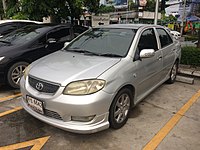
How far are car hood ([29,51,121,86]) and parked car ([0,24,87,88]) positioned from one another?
1371mm

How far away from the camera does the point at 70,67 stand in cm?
284

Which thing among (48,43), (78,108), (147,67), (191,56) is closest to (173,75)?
(191,56)

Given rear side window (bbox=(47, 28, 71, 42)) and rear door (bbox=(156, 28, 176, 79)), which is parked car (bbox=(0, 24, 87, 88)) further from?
rear door (bbox=(156, 28, 176, 79))

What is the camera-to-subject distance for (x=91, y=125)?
2.51 m

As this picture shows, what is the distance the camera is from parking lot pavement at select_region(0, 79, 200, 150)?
2666 millimetres

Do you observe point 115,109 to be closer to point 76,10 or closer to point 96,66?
point 96,66

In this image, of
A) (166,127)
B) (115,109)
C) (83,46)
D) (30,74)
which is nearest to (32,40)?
(83,46)

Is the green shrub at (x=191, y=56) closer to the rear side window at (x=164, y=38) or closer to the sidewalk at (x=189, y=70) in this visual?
the sidewalk at (x=189, y=70)

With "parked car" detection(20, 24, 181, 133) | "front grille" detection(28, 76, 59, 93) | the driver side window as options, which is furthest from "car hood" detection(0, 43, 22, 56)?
the driver side window

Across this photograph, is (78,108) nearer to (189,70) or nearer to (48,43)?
(48,43)

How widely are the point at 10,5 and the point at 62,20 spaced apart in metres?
2.48

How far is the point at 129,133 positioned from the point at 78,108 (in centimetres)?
98

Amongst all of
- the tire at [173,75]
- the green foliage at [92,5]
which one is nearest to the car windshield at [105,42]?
the tire at [173,75]

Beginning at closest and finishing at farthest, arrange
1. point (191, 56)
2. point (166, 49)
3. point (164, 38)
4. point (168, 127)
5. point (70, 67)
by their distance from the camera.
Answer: point (70, 67), point (168, 127), point (166, 49), point (164, 38), point (191, 56)
